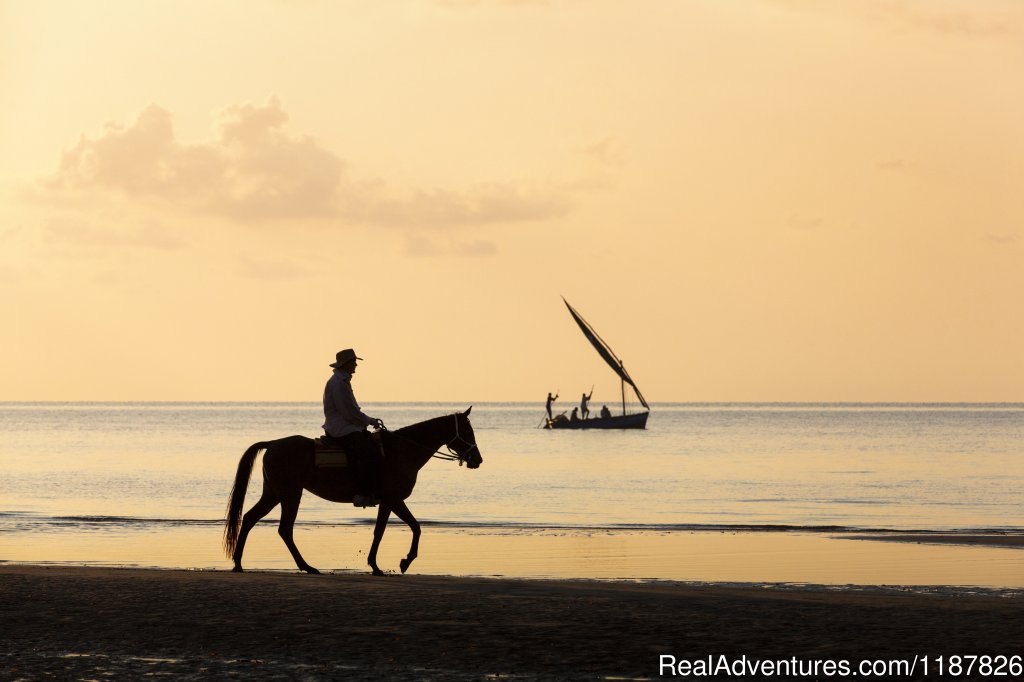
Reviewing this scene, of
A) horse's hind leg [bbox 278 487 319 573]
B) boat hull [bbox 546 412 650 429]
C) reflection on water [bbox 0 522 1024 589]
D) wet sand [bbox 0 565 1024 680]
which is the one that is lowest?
wet sand [bbox 0 565 1024 680]

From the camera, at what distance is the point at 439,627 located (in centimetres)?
1345

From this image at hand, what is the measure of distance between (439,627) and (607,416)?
12706 cm

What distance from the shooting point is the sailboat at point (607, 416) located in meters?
116

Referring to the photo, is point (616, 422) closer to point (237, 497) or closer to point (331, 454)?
point (237, 497)

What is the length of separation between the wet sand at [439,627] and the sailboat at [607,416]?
325ft

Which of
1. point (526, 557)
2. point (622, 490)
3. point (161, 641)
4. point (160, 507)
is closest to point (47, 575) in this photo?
point (161, 641)

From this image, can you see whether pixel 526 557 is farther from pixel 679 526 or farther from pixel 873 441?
pixel 873 441

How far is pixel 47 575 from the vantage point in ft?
58.0

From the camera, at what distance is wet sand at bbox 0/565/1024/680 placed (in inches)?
457

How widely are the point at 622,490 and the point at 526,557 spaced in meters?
25.1

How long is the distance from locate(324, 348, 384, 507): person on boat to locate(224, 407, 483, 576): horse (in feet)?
0.44

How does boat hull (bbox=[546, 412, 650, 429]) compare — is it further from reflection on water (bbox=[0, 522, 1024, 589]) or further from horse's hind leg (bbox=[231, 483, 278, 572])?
horse's hind leg (bbox=[231, 483, 278, 572])

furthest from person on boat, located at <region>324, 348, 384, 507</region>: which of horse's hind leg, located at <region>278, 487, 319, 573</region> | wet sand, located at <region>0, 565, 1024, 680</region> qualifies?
wet sand, located at <region>0, 565, 1024, 680</region>

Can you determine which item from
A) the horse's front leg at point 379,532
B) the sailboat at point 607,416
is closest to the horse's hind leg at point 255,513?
the horse's front leg at point 379,532
